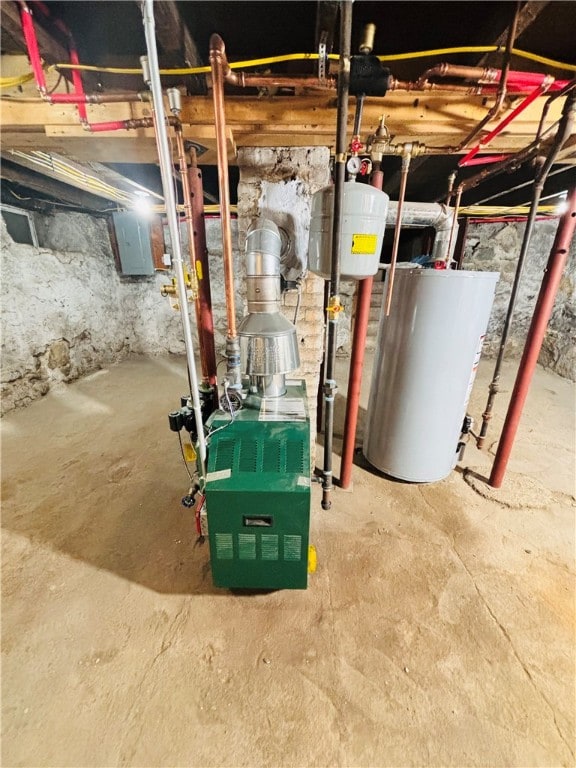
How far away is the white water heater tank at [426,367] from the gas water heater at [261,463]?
0.87 meters

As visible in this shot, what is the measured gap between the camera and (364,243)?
127 cm

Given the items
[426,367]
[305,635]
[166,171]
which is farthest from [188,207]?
[305,635]

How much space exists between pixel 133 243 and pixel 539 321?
5138 mm

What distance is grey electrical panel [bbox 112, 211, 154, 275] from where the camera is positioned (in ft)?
14.7

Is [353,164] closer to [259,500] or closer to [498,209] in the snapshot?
[259,500]

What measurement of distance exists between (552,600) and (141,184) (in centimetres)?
440

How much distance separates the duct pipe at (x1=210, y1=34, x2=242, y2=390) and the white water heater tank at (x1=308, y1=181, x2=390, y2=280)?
39 centimetres

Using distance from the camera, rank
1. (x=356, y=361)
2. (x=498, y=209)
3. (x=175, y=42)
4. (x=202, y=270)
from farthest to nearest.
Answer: (x=498, y=209) → (x=356, y=361) → (x=202, y=270) → (x=175, y=42)

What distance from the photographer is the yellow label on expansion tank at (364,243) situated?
4.14ft

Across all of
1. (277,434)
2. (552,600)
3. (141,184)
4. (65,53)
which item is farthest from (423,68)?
(141,184)

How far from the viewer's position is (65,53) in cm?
121

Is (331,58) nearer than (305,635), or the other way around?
(331,58)

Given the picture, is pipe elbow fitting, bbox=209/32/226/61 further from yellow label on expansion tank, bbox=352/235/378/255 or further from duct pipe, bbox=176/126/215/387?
yellow label on expansion tank, bbox=352/235/378/255

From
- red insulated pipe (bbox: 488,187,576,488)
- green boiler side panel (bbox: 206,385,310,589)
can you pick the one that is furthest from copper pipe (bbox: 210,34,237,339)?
red insulated pipe (bbox: 488,187,576,488)
